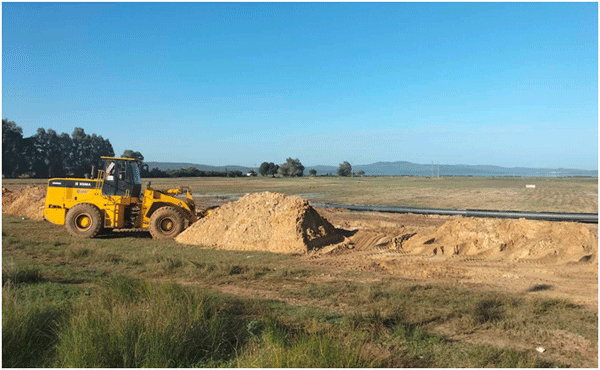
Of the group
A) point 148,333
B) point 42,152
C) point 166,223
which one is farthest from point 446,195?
point 42,152

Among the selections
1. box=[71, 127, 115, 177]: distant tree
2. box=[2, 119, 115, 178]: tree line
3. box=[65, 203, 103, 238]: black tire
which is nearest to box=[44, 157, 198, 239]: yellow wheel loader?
box=[65, 203, 103, 238]: black tire

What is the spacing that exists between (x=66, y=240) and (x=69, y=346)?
11797mm

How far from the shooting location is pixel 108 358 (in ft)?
18.8

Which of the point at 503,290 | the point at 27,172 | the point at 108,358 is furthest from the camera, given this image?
the point at 27,172

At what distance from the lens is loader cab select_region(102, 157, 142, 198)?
56.0ft

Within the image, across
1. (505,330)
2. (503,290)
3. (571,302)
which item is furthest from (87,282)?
(571,302)

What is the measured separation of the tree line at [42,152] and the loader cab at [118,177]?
51.8 meters

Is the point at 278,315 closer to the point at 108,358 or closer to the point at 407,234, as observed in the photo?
the point at 108,358

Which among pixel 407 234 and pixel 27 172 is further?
pixel 27 172

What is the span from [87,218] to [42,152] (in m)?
60.2

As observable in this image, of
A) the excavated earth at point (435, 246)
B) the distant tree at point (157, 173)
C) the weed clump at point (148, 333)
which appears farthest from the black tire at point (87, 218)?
the distant tree at point (157, 173)

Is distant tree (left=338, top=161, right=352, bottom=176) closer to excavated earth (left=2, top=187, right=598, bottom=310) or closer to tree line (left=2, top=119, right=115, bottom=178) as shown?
tree line (left=2, top=119, right=115, bottom=178)

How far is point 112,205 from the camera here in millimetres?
16969

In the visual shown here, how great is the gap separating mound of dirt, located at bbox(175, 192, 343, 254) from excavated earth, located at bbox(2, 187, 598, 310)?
3 cm
